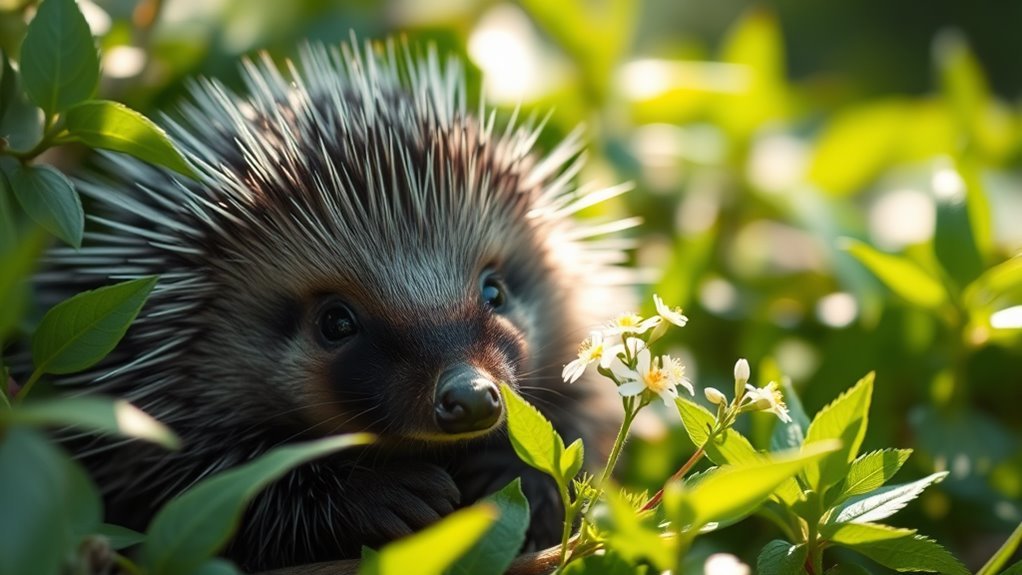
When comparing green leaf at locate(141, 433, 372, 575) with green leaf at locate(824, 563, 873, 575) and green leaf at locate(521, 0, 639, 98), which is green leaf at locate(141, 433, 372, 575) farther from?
green leaf at locate(521, 0, 639, 98)

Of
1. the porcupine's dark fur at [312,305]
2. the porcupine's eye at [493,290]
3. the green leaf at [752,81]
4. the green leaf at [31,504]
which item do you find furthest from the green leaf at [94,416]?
the green leaf at [752,81]

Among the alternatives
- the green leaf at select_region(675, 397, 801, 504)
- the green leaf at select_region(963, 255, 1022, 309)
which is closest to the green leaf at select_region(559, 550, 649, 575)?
the green leaf at select_region(675, 397, 801, 504)

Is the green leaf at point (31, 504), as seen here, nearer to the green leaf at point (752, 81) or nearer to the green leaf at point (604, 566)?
the green leaf at point (604, 566)

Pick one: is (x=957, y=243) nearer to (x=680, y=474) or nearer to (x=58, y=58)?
(x=680, y=474)

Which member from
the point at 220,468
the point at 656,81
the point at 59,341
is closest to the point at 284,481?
the point at 220,468

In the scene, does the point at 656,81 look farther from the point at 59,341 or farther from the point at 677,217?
the point at 59,341
